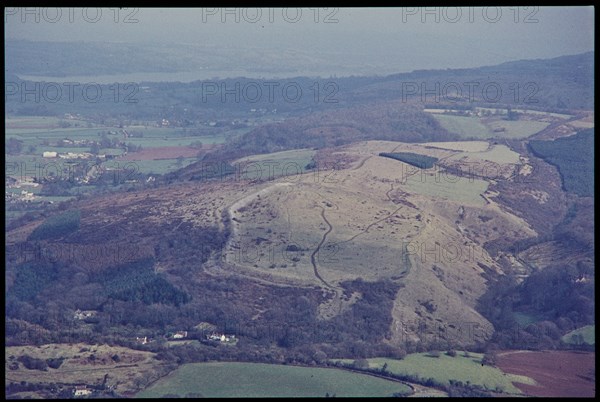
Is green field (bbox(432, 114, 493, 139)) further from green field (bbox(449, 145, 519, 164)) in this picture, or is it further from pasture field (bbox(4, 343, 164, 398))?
pasture field (bbox(4, 343, 164, 398))

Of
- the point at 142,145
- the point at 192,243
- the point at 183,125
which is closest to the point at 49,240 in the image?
the point at 192,243

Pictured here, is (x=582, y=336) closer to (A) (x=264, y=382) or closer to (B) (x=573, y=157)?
(A) (x=264, y=382)

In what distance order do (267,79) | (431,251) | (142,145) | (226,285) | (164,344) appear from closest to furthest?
(164,344), (226,285), (431,251), (142,145), (267,79)

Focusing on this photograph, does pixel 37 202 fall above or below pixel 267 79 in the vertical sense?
below

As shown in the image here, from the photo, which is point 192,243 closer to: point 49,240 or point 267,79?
point 49,240

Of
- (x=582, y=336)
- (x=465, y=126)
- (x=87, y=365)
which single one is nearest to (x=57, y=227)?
(x=87, y=365)

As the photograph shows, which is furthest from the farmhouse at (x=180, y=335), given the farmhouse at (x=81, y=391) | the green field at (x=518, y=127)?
the green field at (x=518, y=127)

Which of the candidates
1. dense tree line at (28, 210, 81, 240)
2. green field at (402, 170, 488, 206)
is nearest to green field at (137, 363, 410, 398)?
dense tree line at (28, 210, 81, 240)

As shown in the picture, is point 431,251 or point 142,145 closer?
point 431,251
